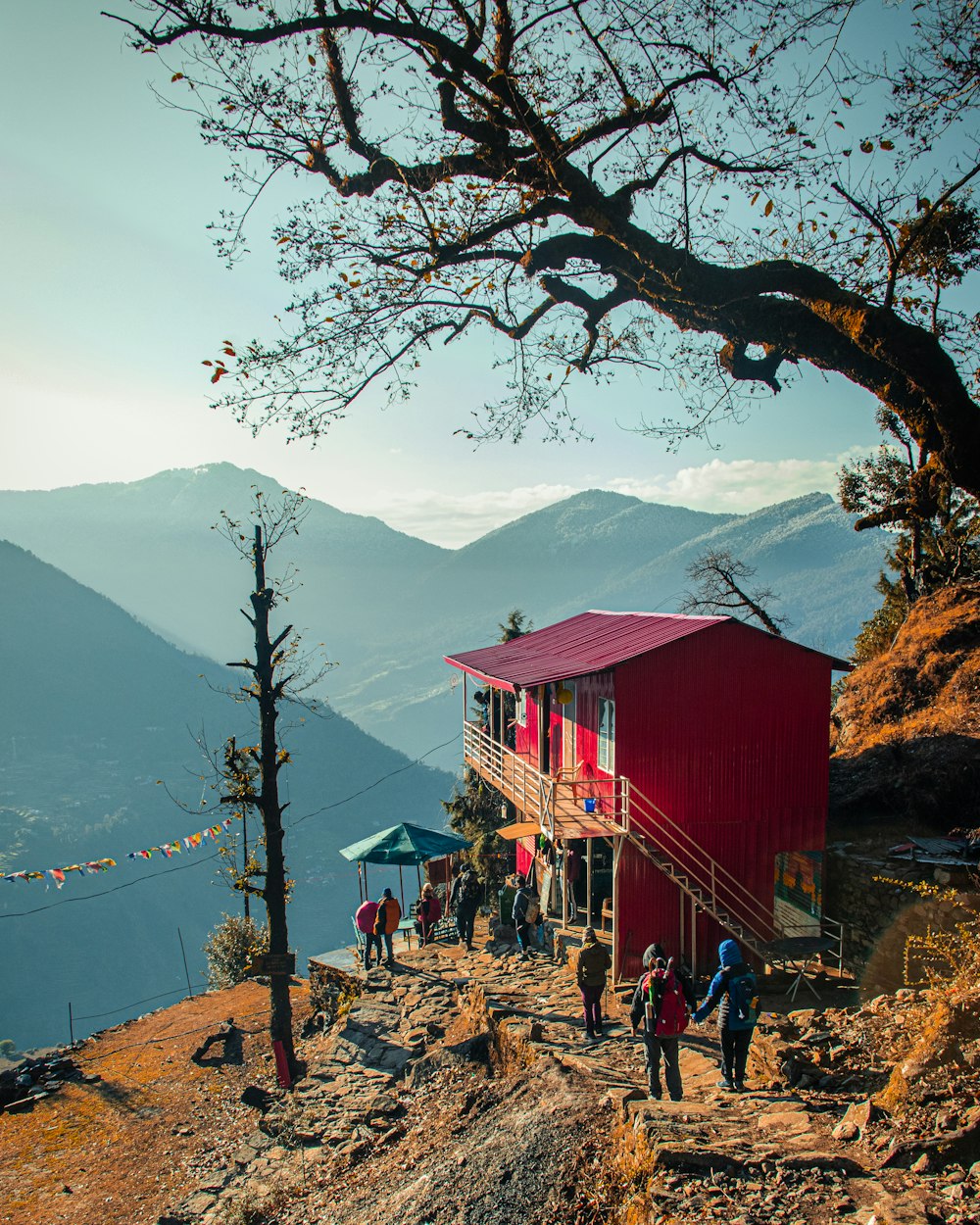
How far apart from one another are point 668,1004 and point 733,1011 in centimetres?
80

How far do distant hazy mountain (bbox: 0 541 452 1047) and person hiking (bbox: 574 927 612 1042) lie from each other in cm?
7874

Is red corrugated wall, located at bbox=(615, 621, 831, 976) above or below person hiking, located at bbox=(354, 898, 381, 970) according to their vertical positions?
above

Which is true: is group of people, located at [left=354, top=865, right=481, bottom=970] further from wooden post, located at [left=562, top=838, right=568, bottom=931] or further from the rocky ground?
wooden post, located at [left=562, top=838, right=568, bottom=931]

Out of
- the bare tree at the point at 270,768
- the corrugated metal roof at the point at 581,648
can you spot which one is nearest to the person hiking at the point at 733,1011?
the corrugated metal roof at the point at 581,648

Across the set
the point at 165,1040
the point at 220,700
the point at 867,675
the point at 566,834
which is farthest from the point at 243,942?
the point at 220,700

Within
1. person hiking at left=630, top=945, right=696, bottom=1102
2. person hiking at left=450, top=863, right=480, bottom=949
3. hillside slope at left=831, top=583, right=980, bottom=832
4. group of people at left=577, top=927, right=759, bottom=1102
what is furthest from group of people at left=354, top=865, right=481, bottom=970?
person hiking at left=630, top=945, right=696, bottom=1102

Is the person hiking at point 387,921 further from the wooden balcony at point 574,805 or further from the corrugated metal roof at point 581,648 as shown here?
the corrugated metal roof at point 581,648

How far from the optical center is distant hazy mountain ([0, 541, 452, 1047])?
386 feet

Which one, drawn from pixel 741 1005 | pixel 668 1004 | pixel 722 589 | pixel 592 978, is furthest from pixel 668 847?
pixel 722 589

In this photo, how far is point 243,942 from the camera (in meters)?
28.3

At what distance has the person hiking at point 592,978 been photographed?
1200 centimetres

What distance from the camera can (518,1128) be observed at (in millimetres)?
9227

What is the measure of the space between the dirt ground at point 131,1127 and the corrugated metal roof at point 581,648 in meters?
9.74

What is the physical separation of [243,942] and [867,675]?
2249 cm
